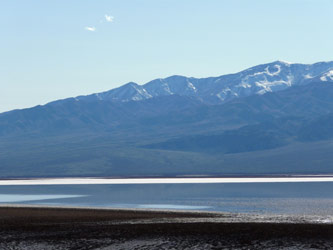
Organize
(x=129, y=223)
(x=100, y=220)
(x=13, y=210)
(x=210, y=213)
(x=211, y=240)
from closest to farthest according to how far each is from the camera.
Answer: (x=211, y=240) < (x=129, y=223) < (x=100, y=220) < (x=210, y=213) < (x=13, y=210)

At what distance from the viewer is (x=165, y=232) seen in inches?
1843

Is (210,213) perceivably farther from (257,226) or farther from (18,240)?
(18,240)

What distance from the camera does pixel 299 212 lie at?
6450cm

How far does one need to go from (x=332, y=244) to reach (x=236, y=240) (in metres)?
5.53

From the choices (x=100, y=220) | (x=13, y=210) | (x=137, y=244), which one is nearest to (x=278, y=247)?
(x=137, y=244)

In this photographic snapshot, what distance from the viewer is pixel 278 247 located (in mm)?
40281

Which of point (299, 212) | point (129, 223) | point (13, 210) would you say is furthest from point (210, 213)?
point (13, 210)

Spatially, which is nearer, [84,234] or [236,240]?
[236,240]

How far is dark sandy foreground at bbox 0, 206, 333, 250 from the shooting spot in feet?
138

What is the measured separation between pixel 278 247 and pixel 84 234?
1291 centimetres

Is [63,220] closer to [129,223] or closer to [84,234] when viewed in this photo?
[129,223]

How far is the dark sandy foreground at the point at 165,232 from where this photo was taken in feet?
138

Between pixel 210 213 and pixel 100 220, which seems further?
pixel 210 213

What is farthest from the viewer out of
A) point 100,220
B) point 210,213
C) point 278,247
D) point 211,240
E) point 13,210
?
point 13,210
